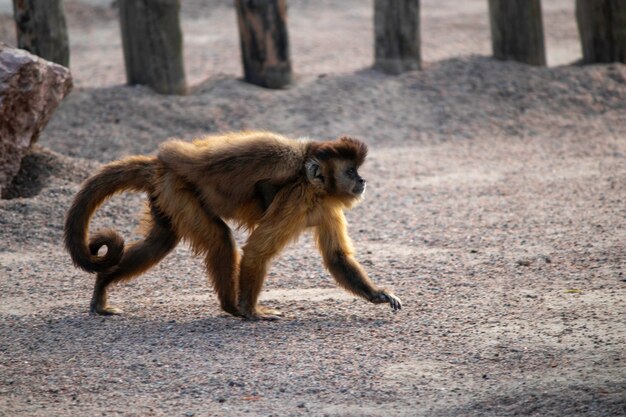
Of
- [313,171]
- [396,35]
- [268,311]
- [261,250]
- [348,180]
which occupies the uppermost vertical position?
[396,35]

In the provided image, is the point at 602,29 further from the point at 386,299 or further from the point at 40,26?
the point at 386,299

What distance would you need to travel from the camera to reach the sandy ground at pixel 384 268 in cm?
569

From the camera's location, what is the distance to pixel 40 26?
12.1 m

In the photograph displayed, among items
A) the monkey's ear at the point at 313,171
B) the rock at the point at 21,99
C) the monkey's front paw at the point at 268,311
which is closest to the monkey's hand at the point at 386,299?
the monkey's front paw at the point at 268,311

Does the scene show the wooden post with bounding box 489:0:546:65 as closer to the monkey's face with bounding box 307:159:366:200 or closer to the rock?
the rock

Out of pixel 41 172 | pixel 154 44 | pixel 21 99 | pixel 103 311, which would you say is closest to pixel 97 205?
pixel 103 311

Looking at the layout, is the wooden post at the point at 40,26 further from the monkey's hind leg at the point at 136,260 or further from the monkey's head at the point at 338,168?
the monkey's head at the point at 338,168

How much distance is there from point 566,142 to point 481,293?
227 inches

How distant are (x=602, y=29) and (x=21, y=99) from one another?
340 inches

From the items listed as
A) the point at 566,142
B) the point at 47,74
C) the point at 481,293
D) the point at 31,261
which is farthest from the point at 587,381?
the point at 566,142

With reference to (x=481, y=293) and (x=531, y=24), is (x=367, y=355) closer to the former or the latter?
(x=481, y=293)

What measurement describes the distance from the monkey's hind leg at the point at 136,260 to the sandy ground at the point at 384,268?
158 mm

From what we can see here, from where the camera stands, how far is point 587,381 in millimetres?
5523

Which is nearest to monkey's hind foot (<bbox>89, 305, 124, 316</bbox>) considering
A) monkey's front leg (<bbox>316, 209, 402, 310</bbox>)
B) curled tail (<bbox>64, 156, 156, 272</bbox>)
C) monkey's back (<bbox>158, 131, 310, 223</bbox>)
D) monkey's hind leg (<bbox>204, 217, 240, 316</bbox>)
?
curled tail (<bbox>64, 156, 156, 272</bbox>)
